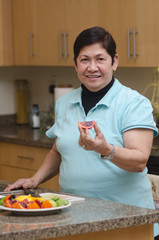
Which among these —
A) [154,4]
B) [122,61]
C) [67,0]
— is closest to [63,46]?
[67,0]

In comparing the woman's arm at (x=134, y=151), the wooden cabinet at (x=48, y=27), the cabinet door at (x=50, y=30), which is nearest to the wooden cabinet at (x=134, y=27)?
the wooden cabinet at (x=48, y=27)

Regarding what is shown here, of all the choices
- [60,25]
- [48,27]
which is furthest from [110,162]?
[48,27]

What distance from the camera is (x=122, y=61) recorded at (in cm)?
345

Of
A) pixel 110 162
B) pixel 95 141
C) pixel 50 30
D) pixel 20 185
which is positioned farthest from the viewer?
pixel 50 30

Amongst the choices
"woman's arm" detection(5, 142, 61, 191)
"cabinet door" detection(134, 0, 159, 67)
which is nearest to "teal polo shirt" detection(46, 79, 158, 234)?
"woman's arm" detection(5, 142, 61, 191)

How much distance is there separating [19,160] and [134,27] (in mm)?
1315

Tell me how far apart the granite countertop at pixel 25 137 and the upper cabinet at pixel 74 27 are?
0.56 m

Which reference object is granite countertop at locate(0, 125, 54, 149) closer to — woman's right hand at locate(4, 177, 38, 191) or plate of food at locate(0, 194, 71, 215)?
woman's right hand at locate(4, 177, 38, 191)

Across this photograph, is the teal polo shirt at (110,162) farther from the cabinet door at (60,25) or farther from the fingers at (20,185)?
the cabinet door at (60,25)

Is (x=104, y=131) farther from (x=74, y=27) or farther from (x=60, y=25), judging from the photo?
(x=60, y=25)

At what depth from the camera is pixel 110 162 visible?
1.95m

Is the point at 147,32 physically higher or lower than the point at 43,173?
higher

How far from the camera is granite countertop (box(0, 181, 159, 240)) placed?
1.45 meters

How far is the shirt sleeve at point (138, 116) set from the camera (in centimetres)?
190
